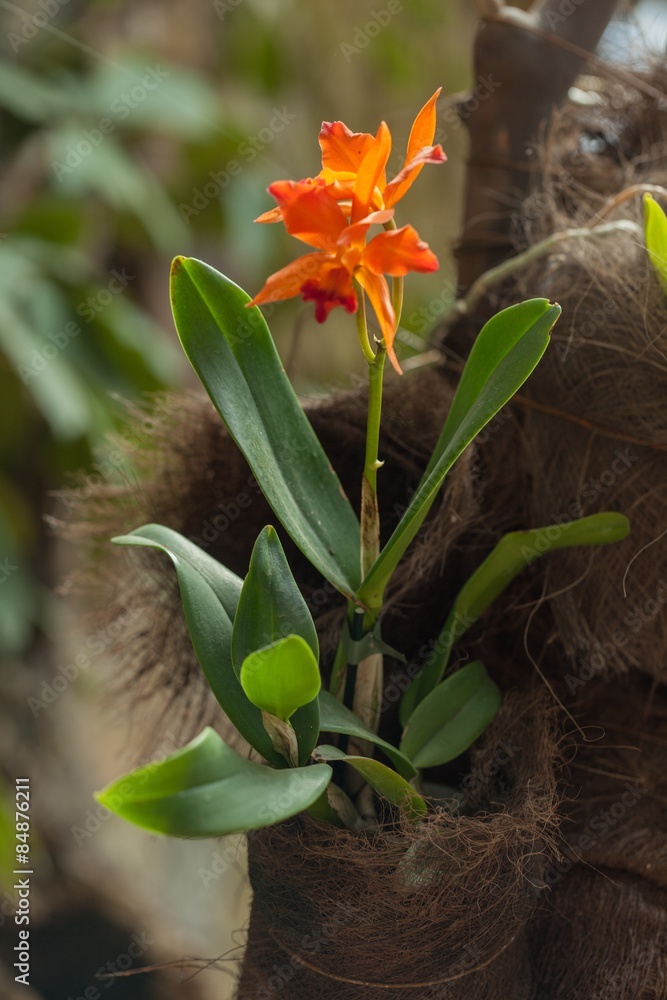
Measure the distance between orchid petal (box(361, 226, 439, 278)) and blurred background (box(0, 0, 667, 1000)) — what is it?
0.82m

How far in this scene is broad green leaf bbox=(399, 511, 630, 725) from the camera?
0.58m

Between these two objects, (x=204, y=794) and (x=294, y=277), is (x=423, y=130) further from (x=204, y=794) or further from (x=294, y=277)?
(x=204, y=794)

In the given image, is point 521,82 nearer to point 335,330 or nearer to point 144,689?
point 144,689

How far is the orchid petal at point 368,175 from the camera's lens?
454 millimetres

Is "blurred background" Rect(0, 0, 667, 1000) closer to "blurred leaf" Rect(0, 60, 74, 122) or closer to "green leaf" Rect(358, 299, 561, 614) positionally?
"blurred leaf" Rect(0, 60, 74, 122)

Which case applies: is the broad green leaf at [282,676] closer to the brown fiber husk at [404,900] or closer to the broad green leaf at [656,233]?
the brown fiber husk at [404,900]

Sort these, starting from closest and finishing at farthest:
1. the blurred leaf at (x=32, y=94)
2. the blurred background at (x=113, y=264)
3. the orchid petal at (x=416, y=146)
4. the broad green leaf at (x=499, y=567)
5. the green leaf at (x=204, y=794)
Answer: the green leaf at (x=204, y=794) → the orchid petal at (x=416, y=146) → the broad green leaf at (x=499, y=567) → the blurred background at (x=113, y=264) → the blurred leaf at (x=32, y=94)

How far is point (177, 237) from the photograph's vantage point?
6.15 feet

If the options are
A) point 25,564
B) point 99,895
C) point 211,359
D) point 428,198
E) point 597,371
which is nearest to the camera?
point 211,359

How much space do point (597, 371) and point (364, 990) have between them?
1.41ft

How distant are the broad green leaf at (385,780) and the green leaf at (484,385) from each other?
0.10 m

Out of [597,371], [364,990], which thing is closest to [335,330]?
[597,371]

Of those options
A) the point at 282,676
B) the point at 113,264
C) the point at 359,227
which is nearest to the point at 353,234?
the point at 359,227

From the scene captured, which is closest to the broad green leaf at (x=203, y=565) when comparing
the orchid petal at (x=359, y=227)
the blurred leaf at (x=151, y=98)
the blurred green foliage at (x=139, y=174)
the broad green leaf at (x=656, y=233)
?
the orchid petal at (x=359, y=227)
